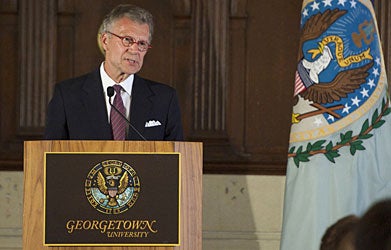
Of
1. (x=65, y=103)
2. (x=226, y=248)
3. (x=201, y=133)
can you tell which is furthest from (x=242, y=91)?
(x=65, y=103)

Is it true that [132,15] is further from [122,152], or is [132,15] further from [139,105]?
[122,152]

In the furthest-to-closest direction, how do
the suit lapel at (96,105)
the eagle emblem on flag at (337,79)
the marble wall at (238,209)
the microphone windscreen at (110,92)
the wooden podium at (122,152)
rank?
the marble wall at (238,209)
the eagle emblem on flag at (337,79)
the suit lapel at (96,105)
the microphone windscreen at (110,92)
the wooden podium at (122,152)

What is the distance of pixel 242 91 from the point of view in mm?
6090

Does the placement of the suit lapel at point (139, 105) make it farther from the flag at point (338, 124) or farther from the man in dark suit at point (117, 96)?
the flag at point (338, 124)

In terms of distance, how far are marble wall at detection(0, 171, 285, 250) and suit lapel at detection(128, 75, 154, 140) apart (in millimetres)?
2229

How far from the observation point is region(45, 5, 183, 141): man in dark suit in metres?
3.68

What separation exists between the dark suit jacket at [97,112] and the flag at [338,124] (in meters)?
1.08

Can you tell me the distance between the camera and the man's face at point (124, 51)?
3.74 meters

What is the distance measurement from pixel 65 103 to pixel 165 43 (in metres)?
2.37

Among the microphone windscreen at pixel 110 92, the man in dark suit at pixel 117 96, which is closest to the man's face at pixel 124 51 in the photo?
the man in dark suit at pixel 117 96

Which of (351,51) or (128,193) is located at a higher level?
(351,51)

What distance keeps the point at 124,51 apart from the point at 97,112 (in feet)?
0.99

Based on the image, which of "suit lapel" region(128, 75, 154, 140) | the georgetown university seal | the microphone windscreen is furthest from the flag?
the georgetown university seal

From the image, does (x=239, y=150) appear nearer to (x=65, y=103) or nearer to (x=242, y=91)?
(x=242, y=91)
